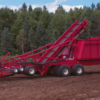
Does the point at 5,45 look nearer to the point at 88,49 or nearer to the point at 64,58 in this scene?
the point at 64,58

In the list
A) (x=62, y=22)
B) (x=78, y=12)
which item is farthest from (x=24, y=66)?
(x=78, y=12)

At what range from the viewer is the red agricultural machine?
11.8 meters

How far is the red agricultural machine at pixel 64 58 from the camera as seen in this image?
11844mm

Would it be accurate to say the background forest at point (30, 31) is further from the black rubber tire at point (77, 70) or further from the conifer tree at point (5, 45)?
the black rubber tire at point (77, 70)

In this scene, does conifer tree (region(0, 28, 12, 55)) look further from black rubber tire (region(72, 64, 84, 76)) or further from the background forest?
black rubber tire (region(72, 64, 84, 76))

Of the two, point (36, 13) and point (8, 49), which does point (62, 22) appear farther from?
point (8, 49)

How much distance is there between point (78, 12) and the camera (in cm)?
8575

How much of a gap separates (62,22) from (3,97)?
66.7 meters

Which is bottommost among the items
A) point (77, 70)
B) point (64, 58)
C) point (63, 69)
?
point (77, 70)

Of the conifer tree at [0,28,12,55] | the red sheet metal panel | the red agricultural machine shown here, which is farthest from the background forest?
the red sheet metal panel

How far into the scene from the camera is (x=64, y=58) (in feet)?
43.4

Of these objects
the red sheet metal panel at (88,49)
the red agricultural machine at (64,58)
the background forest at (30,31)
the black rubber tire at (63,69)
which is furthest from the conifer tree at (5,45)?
the black rubber tire at (63,69)

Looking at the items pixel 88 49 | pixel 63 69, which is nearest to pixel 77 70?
pixel 63 69

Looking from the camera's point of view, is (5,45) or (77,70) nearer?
(77,70)
